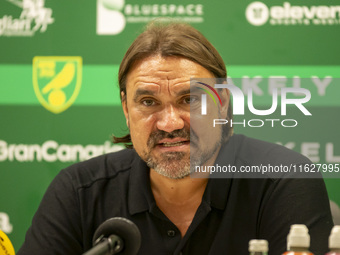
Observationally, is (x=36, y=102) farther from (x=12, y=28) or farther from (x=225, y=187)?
(x=225, y=187)

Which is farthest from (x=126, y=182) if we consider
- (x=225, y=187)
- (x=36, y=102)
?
(x=36, y=102)

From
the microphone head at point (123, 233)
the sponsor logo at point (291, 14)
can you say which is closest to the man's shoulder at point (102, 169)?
the microphone head at point (123, 233)

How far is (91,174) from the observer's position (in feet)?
6.97

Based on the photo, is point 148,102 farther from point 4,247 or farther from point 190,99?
point 4,247

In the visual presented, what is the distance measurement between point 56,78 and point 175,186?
147 cm

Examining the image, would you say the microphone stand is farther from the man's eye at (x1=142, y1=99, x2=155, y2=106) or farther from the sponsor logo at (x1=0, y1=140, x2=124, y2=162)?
the sponsor logo at (x1=0, y1=140, x2=124, y2=162)

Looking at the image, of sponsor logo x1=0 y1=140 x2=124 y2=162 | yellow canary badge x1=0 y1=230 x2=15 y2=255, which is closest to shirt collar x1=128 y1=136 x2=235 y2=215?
yellow canary badge x1=0 y1=230 x2=15 y2=255

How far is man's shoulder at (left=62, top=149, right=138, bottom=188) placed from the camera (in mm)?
2096

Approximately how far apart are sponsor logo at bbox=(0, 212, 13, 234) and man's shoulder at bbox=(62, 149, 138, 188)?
3.84 feet

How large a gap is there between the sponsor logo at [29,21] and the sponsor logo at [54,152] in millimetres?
707

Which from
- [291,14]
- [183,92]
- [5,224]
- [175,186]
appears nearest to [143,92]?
[183,92]

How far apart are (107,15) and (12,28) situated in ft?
1.99

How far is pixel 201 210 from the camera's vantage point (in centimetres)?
192

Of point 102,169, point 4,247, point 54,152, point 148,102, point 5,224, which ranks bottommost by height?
point 5,224
